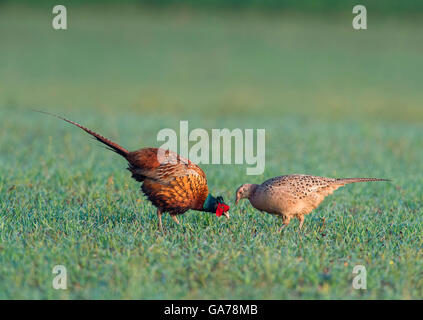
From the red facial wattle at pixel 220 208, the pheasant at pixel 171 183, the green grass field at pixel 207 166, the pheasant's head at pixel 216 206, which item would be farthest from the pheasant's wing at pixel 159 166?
the green grass field at pixel 207 166

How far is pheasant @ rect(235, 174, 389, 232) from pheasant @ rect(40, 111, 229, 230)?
483mm

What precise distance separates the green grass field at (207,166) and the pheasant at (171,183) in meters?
0.29

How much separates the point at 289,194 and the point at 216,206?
0.99 meters

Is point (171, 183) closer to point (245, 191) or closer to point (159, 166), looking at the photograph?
point (159, 166)

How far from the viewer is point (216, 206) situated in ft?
25.2

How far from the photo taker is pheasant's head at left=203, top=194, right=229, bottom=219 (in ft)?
25.2

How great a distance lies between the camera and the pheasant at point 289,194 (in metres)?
7.57

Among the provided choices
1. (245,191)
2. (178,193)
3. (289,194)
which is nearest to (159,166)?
(178,193)

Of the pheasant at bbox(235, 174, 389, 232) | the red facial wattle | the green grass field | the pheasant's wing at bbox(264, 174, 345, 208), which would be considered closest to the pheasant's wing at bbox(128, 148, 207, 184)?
the red facial wattle

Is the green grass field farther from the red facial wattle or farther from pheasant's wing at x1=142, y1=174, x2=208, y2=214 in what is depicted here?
pheasant's wing at x1=142, y1=174, x2=208, y2=214

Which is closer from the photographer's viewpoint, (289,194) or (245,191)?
(289,194)

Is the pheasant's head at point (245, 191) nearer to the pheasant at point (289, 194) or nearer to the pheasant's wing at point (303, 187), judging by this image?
the pheasant at point (289, 194)

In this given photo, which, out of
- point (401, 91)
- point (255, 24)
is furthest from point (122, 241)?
point (255, 24)

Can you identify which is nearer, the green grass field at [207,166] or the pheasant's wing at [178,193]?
the green grass field at [207,166]
